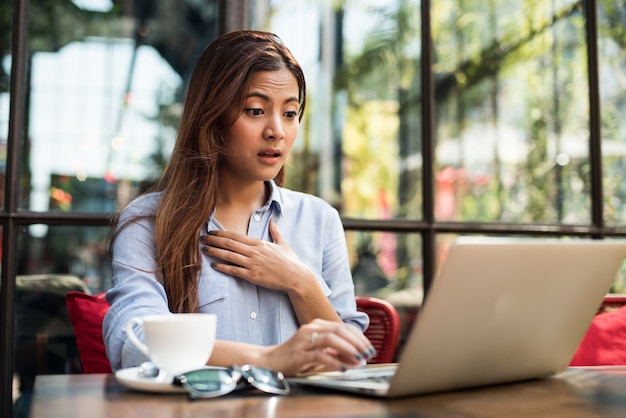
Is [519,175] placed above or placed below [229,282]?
above

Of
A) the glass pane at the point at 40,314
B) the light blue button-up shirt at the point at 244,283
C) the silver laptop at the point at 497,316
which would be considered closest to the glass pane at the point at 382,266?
the glass pane at the point at 40,314

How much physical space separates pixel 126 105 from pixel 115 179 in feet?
1.43

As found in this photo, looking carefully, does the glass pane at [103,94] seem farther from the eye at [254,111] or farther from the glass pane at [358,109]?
the glass pane at [358,109]

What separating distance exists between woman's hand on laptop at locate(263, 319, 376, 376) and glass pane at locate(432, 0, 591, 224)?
2.04 meters

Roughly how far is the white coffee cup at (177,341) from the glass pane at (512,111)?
7.16ft

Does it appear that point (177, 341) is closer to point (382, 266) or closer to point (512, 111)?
point (512, 111)

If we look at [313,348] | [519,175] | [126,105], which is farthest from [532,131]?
[313,348]

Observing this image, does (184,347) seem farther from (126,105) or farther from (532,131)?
(532,131)

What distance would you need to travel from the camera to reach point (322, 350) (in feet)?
3.61

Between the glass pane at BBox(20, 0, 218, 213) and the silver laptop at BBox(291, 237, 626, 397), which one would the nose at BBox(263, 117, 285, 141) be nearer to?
the silver laptop at BBox(291, 237, 626, 397)

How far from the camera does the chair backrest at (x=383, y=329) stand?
1923 mm

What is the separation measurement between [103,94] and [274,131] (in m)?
1.85

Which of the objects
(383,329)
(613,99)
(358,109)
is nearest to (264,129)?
(383,329)

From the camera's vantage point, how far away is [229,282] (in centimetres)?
161
